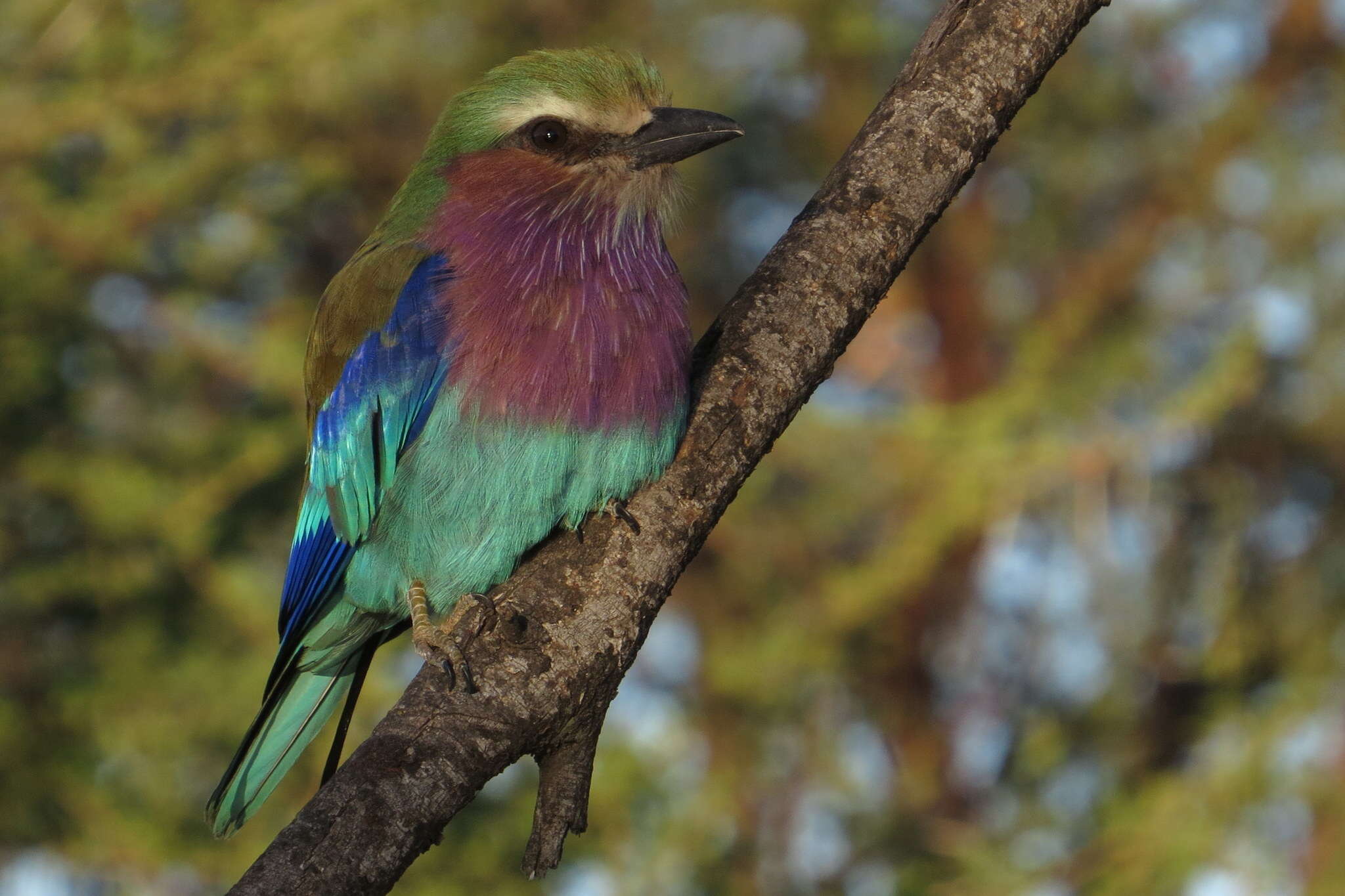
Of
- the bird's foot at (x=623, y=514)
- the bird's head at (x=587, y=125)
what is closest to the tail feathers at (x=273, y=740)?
the bird's foot at (x=623, y=514)

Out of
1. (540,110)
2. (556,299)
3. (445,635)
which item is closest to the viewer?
(445,635)

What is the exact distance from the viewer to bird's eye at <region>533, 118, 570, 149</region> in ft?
12.6

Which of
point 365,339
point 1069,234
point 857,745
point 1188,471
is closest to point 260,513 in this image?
point 365,339

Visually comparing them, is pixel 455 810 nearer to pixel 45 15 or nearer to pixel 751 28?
pixel 45 15

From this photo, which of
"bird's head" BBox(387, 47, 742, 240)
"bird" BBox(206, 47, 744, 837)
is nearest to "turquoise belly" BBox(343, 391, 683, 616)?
"bird" BBox(206, 47, 744, 837)

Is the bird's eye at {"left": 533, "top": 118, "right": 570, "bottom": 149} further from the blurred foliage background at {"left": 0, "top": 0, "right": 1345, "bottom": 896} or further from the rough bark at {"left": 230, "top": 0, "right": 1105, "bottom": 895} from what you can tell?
the blurred foliage background at {"left": 0, "top": 0, "right": 1345, "bottom": 896}

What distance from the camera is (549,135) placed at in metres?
3.83

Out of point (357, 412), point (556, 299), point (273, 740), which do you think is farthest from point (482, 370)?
point (273, 740)

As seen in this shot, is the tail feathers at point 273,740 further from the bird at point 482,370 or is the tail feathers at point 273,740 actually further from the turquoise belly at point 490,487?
the turquoise belly at point 490,487

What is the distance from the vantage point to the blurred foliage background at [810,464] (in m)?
7.02

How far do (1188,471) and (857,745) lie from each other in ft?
9.74

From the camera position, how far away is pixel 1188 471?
8555mm

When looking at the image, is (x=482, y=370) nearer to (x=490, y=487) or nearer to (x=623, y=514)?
(x=490, y=487)

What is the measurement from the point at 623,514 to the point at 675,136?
45.6 inches
